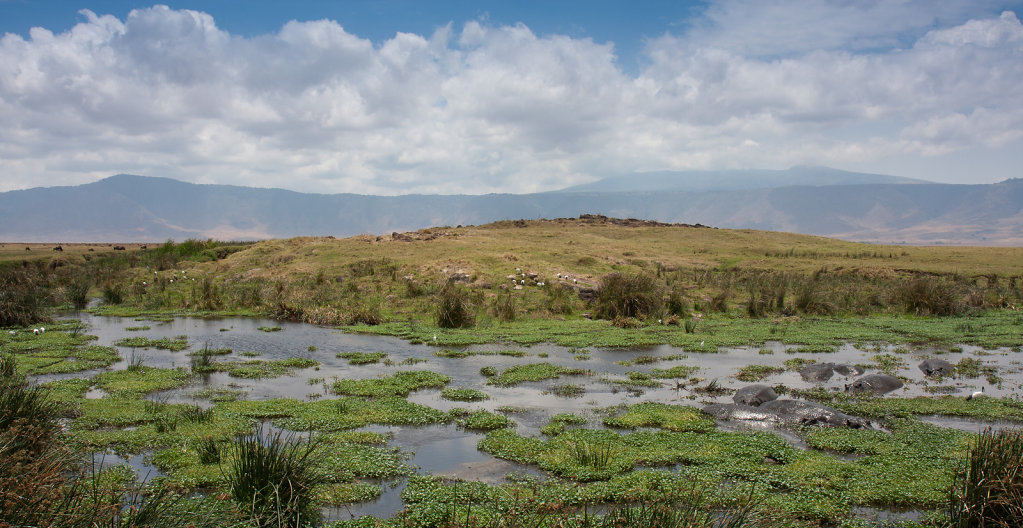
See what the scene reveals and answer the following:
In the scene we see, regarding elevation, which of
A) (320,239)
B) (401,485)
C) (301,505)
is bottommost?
(401,485)

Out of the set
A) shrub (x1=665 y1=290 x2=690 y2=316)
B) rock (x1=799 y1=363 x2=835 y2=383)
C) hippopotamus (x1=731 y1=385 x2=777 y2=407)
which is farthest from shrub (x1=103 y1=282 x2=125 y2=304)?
rock (x1=799 y1=363 x2=835 y2=383)

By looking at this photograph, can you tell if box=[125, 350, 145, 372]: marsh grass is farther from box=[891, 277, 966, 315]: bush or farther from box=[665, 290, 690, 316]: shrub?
box=[891, 277, 966, 315]: bush

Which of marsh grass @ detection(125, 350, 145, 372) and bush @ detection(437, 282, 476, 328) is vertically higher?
bush @ detection(437, 282, 476, 328)

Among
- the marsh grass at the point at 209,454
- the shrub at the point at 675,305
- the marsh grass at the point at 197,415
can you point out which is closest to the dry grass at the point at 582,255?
the shrub at the point at 675,305

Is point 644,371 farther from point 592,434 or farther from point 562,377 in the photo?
point 592,434

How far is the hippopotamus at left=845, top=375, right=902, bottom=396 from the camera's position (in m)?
14.1

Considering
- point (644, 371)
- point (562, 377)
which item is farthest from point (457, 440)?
point (644, 371)

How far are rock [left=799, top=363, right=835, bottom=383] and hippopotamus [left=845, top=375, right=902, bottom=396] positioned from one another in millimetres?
760

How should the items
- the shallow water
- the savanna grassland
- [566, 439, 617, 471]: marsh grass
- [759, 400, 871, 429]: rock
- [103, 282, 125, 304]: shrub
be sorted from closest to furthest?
the savanna grassland
[566, 439, 617, 471]: marsh grass
the shallow water
[759, 400, 871, 429]: rock
[103, 282, 125, 304]: shrub

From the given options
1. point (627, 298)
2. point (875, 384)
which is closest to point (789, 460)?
point (875, 384)

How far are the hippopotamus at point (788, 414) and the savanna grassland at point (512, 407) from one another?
1.15 ft

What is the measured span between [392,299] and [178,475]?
19.2 metres

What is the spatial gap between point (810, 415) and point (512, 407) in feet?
19.0

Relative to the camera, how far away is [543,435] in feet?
36.8
